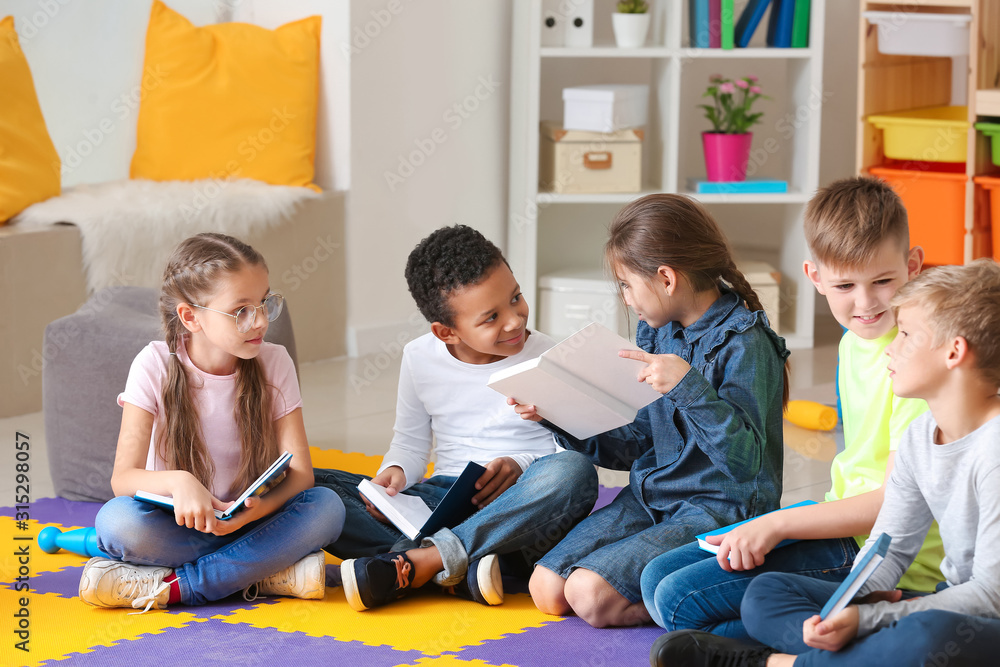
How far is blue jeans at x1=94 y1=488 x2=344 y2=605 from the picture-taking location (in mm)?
1403

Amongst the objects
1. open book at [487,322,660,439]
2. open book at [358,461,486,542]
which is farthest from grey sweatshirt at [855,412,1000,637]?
open book at [358,461,486,542]

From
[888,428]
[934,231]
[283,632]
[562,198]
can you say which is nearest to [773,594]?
[888,428]

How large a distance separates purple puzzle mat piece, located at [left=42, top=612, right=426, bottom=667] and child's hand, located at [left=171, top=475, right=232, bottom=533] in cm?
13

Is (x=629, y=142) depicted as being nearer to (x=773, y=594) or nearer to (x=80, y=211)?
(x=80, y=211)

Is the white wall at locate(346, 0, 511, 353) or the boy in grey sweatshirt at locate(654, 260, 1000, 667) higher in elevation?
the white wall at locate(346, 0, 511, 353)

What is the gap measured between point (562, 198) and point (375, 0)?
73 cm

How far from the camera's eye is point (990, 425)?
105 centimetres

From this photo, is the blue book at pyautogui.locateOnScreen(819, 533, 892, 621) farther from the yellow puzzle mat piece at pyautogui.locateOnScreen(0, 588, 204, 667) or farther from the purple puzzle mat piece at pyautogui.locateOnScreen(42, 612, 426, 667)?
the yellow puzzle mat piece at pyautogui.locateOnScreen(0, 588, 204, 667)

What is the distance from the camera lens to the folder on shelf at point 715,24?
2.98 meters

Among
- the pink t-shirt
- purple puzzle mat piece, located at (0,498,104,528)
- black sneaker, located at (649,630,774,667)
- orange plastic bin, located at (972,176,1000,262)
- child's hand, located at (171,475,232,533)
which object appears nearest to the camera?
black sneaker, located at (649,630,774,667)

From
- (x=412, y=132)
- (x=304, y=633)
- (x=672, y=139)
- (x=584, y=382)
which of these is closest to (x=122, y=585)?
(x=304, y=633)

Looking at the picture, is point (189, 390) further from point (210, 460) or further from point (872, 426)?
point (872, 426)

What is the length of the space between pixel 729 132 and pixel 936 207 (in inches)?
24.6

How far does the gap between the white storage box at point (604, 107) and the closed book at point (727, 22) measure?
0.25 m
